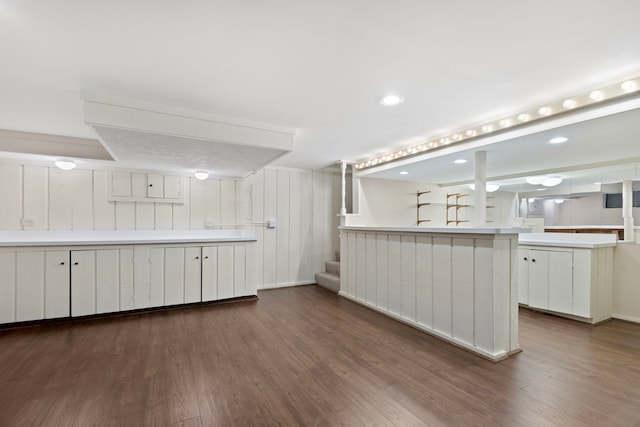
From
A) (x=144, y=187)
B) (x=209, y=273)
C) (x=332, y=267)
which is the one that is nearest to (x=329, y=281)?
(x=332, y=267)

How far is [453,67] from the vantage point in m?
2.07

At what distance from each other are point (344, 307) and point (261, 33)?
3527 mm

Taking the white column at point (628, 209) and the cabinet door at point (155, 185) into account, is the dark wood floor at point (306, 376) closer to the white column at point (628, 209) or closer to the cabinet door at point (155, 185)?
the white column at point (628, 209)

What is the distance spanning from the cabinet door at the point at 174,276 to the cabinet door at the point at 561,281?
5034mm

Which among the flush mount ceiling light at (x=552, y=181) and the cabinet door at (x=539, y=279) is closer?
the cabinet door at (x=539, y=279)

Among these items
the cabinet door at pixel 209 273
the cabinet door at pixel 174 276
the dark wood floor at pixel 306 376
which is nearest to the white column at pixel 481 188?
the dark wood floor at pixel 306 376

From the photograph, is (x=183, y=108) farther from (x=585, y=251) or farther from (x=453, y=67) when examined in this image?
(x=585, y=251)

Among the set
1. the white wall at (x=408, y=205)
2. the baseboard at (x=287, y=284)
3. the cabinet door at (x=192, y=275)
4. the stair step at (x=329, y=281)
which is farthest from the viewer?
the white wall at (x=408, y=205)

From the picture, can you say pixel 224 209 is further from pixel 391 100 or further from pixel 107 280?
pixel 391 100

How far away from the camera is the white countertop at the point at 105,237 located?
11.8ft

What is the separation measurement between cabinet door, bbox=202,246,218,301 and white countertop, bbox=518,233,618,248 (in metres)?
4.50

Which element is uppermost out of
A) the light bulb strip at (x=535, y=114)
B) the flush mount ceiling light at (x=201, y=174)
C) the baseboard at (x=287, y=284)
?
the light bulb strip at (x=535, y=114)

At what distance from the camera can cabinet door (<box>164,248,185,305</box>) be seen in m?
4.09

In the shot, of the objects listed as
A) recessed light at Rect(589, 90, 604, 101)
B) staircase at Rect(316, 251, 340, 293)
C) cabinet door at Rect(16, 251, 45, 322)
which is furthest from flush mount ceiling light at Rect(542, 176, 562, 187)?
cabinet door at Rect(16, 251, 45, 322)
